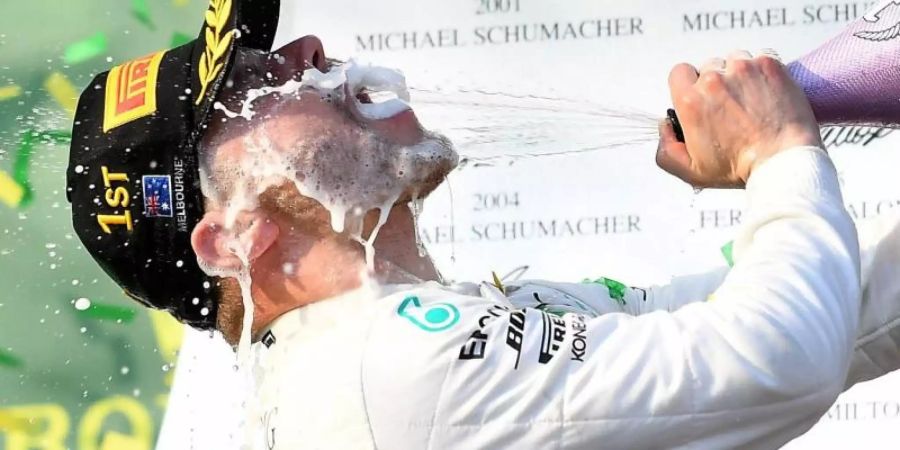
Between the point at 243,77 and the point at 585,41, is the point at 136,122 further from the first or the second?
the point at 585,41

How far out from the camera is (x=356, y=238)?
83 centimetres

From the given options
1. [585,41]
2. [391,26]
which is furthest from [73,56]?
[585,41]

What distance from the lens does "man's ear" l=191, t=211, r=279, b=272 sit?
32.3 inches

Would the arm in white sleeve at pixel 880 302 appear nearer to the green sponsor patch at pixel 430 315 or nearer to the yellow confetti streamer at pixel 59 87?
the green sponsor patch at pixel 430 315

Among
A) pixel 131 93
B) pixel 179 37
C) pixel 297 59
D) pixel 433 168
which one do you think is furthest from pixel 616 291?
pixel 179 37

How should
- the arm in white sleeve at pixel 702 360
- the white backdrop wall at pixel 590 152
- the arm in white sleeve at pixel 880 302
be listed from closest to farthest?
the arm in white sleeve at pixel 702 360, the arm in white sleeve at pixel 880 302, the white backdrop wall at pixel 590 152

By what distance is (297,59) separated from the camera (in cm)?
88

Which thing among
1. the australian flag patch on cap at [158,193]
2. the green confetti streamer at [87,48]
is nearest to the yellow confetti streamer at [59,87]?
the green confetti streamer at [87,48]

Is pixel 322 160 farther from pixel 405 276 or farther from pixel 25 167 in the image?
pixel 25 167

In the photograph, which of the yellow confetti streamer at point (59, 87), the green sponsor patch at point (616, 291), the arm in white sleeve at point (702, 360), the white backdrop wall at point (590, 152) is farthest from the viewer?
the yellow confetti streamer at point (59, 87)

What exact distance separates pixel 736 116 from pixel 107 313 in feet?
3.70

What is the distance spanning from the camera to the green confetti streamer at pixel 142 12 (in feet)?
5.22

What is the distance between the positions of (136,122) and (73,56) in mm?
827

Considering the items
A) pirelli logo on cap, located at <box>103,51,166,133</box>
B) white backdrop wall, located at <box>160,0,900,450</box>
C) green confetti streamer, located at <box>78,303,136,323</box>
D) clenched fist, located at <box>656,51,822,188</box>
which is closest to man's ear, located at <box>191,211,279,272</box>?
pirelli logo on cap, located at <box>103,51,166,133</box>
